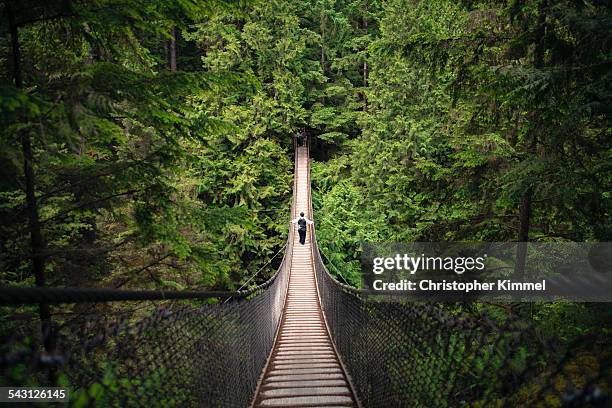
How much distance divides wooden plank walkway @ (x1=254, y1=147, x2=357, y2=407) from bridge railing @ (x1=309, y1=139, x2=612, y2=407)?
413 mm

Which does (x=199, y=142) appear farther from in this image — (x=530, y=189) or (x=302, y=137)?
(x=302, y=137)

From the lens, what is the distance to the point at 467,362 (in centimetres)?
137

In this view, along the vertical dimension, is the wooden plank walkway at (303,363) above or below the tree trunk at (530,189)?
below

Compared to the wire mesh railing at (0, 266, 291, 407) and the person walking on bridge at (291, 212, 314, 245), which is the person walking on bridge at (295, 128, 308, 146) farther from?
the wire mesh railing at (0, 266, 291, 407)

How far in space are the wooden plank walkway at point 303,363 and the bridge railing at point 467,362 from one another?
1.35 ft

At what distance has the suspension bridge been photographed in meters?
0.92

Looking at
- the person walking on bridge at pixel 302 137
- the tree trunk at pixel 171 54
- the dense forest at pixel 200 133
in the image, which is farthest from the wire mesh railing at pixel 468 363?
the person walking on bridge at pixel 302 137

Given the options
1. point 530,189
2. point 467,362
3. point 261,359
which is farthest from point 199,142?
point 530,189

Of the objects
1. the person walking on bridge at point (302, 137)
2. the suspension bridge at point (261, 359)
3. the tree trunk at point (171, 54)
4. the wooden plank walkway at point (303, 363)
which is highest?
the tree trunk at point (171, 54)

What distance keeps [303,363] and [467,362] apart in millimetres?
3195

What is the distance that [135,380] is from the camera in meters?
1.24

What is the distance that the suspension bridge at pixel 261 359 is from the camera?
0.92m

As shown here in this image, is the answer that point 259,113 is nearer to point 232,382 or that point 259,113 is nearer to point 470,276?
point 470,276

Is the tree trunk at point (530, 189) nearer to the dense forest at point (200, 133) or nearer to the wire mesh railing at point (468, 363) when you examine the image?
the dense forest at point (200, 133)
